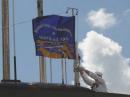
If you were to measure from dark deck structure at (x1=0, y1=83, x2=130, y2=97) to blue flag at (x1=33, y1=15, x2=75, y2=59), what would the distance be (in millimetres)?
3638

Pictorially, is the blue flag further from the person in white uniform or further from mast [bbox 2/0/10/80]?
mast [bbox 2/0/10/80]

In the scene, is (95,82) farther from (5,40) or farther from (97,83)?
(5,40)

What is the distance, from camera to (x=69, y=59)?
3011cm

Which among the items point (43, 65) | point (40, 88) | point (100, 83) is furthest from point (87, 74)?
point (43, 65)

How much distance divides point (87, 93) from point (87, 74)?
142 cm

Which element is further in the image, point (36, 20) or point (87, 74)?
point (36, 20)

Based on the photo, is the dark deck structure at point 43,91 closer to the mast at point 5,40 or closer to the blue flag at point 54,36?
the blue flag at point 54,36

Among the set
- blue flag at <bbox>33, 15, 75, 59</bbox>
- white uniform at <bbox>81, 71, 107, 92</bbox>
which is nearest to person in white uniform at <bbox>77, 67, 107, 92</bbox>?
white uniform at <bbox>81, 71, 107, 92</bbox>

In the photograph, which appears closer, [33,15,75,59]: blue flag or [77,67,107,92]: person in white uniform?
[77,67,107,92]: person in white uniform

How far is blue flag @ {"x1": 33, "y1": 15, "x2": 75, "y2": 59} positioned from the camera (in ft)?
98.4

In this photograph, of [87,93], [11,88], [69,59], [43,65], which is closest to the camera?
[11,88]

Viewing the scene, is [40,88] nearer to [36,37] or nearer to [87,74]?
[87,74]

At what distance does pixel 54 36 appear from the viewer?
99.3ft

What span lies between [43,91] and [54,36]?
512cm
